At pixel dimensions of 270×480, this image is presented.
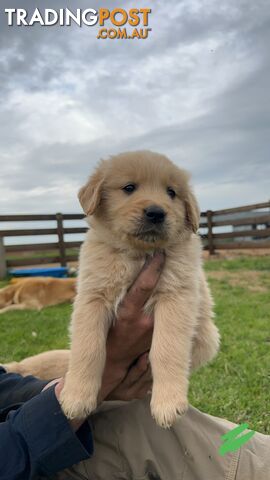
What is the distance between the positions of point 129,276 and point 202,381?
79.6 inches

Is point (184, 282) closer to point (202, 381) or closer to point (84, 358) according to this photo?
point (84, 358)

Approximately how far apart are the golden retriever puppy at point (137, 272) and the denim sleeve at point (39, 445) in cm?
7

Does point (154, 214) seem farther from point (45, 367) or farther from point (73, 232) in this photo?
point (73, 232)

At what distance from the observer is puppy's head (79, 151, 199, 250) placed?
180 centimetres

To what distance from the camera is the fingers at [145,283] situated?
1795 millimetres

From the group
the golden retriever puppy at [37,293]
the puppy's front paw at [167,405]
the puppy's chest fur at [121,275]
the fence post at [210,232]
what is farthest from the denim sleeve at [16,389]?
the fence post at [210,232]

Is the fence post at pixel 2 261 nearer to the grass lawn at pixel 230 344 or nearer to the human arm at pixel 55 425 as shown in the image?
the grass lawn at pixel 230 344

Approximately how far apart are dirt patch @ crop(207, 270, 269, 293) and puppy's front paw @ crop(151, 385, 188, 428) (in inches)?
251

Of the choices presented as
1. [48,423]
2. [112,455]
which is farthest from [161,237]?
[112,455]

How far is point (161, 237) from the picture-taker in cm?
182

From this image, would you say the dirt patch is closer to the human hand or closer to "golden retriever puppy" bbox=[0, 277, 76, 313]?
"golden retriever puppy" bbox=[0, 277, 76, 313]

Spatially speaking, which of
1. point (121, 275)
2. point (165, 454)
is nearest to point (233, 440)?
point (165, 454)

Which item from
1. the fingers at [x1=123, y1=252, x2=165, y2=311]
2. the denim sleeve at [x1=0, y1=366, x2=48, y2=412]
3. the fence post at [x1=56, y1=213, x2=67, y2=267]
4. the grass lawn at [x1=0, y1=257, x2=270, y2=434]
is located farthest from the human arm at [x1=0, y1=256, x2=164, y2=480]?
the fence post at [x1=56, y1=213, x2=67, y2=267]

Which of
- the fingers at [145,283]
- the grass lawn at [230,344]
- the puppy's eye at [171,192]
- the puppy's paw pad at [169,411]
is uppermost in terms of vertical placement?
the puppy's eye at [171,192]
